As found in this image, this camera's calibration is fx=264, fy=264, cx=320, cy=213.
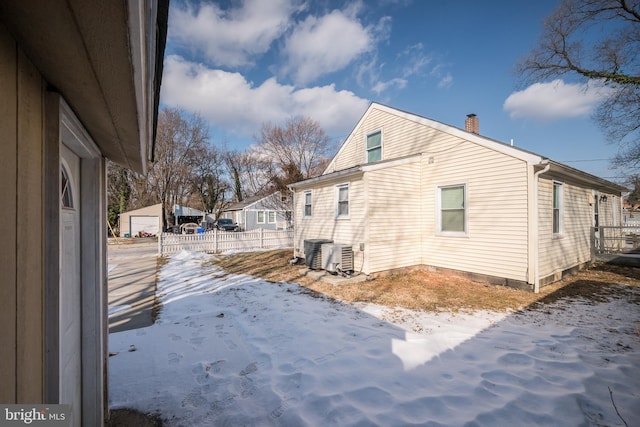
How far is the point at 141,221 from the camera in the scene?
78.4ft

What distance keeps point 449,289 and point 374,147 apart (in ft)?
21.2

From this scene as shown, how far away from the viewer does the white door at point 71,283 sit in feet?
5.97

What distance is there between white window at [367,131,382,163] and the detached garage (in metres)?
20.5

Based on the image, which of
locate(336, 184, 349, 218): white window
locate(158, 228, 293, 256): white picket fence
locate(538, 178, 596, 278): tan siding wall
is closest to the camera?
locate(538, 178, 596, 278): tan siding wall

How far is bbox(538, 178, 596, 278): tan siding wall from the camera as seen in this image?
23.0 feet

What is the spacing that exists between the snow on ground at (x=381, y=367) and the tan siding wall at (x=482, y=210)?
1.74m

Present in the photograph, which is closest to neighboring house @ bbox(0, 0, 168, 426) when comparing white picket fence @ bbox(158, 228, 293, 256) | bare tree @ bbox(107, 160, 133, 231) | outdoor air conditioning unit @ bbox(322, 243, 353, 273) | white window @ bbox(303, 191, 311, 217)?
outdoor air conditioning unit @ bbox(322, 243, 353, 273)

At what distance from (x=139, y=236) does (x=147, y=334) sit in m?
23.3

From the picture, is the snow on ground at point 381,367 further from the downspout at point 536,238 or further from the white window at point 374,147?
the white window at point 374,147

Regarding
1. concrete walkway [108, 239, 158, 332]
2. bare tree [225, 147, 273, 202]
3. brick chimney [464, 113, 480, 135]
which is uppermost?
bare tree [225, 147, 273, 202]

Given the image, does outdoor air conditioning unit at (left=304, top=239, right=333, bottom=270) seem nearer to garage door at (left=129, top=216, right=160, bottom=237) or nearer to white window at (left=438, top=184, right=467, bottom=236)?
white window at (left=438, top=184, right=467, bottom=236)

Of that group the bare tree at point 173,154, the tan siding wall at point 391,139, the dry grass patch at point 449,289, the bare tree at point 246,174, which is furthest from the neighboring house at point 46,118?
the bare tree at point 246,174

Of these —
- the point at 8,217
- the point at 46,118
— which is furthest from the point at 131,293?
the point at 8,217

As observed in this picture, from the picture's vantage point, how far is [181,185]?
3020cm
